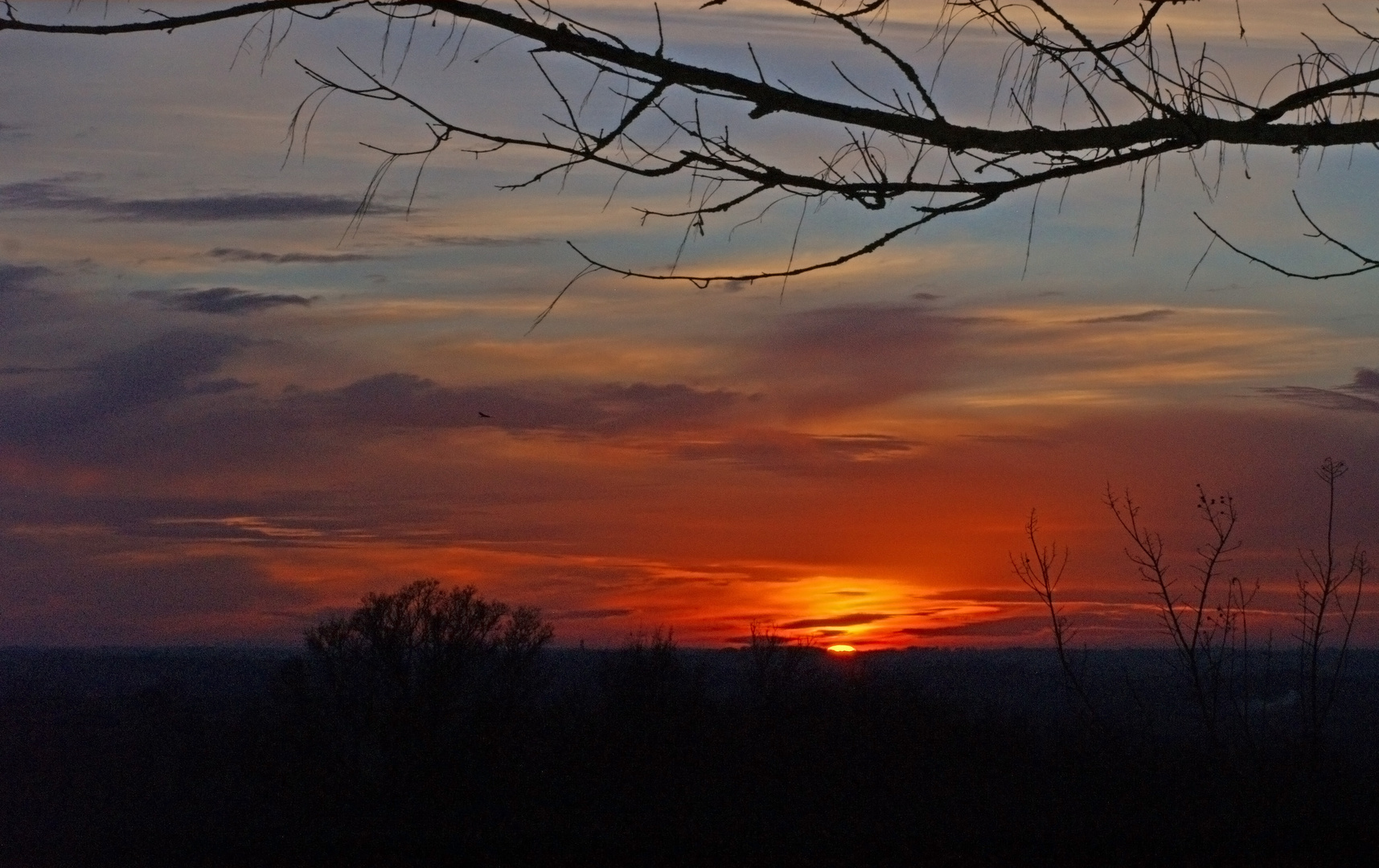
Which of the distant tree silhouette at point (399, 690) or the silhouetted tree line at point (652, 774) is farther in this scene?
the distant tree silhouette at point (399, 690)

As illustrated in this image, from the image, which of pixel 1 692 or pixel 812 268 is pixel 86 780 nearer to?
pixel 1 692

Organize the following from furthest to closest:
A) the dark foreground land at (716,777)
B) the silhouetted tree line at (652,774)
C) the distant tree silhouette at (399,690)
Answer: the distant tree silhouette at (399,690) < the silhouetted tree line at (652,774) < the dark foreground land at (716,777)

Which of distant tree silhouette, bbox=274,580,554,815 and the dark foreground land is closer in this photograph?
the dark foreground land

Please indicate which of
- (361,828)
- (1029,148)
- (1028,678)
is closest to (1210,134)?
(1029,148)

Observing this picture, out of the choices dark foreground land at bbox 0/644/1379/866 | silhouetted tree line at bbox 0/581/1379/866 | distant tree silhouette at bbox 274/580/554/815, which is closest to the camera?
dark foreground land at bbox 0/644/1379/866

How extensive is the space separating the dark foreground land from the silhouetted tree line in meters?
0.08

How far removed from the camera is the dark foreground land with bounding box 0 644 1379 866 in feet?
41.5

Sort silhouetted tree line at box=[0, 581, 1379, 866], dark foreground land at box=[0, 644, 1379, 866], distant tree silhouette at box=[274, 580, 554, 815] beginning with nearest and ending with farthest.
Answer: dark foreground land at box=[0, 644, 1379, 866] < silhouetted tree line at box=[0, 581, 1379, 866] < distant tree silhouette at box=[274, 580, 554, 815]

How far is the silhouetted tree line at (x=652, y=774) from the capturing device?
1441cm

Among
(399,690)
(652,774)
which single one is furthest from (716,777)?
(399,690)

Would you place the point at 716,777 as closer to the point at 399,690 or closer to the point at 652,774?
the point at 652,774

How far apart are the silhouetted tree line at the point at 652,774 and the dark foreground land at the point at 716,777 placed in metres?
0.08

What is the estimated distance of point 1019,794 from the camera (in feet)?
74.1

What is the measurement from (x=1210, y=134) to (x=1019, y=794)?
70.1ft
